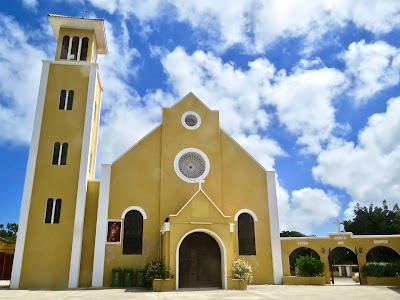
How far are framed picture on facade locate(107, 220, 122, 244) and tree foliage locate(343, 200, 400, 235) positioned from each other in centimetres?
3612

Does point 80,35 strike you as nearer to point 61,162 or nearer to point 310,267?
point 61,162

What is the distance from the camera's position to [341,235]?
2417cm

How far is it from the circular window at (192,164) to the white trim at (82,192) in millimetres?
5774

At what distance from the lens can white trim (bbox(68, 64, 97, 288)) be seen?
20592 mm

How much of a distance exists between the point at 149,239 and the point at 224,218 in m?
5.00

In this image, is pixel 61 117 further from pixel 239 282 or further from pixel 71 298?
pixel 239 282

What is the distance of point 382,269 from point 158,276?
13.9 metres

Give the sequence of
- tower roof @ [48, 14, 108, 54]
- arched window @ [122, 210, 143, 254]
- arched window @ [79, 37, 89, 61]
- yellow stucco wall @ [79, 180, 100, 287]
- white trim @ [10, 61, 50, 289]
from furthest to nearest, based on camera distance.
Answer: arched window @ [79, 37, 89, 61] → tower roof @ [48, 14, 108, 54] → arched window @ [122, 210, 143, 254] → yellow stucco wall @ [79, 180, 100, 287] → white trim @ [10, 61, 50, 289]

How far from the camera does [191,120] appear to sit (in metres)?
25.6

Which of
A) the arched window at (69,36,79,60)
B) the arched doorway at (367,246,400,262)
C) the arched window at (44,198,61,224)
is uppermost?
the arched window at (69,36,79,60)

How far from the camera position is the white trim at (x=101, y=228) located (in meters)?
20.8

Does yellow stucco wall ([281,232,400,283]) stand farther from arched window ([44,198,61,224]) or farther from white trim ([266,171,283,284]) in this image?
arched window ([44,198,61,224])

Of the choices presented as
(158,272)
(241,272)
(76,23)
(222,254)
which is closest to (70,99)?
(76,23)

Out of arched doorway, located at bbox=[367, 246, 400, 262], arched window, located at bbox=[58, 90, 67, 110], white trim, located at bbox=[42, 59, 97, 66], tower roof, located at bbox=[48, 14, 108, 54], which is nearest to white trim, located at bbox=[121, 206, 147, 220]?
arched window, located at bbox=[58, 90, 67, 110]
